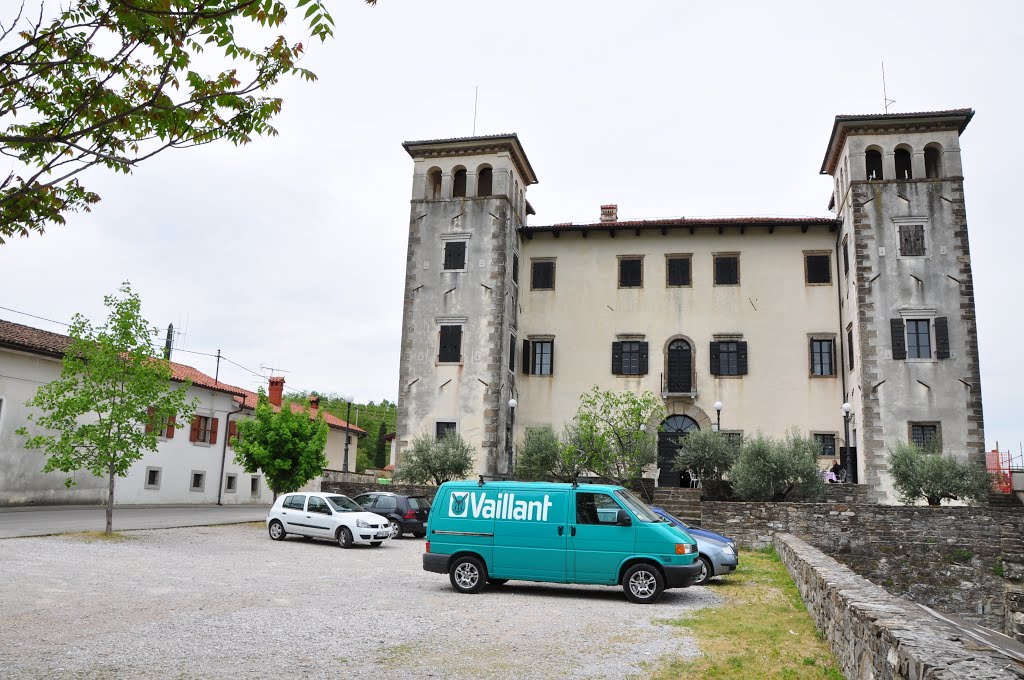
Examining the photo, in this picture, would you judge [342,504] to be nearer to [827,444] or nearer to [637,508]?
[637,508]

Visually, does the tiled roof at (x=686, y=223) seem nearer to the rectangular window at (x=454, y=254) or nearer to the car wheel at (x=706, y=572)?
the rectangular window at (x=454, y=254)

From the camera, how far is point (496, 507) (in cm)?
1255

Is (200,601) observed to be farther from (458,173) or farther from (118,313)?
(458,173)

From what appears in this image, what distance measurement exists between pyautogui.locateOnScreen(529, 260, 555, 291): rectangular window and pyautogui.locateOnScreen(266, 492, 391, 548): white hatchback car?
15276 mm

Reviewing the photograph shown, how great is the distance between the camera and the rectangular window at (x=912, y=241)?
29.4 metres

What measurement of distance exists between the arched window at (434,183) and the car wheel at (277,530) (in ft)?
55.4

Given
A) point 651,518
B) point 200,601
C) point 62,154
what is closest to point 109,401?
point 200,601

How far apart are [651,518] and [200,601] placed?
6463 millimetres

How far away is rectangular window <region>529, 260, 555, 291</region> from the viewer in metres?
34.6

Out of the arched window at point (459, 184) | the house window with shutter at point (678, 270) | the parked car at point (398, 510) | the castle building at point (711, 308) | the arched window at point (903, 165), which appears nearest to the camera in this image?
the parked car at point (398, 510)

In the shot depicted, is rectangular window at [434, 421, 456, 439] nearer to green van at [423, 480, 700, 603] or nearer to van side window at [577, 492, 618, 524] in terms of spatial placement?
green van at [423, 480, 700, 603]

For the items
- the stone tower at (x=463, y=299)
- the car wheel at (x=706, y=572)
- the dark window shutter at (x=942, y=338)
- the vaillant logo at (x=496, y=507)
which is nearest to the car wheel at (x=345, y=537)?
the vaillant logo at (x=496, y=507)

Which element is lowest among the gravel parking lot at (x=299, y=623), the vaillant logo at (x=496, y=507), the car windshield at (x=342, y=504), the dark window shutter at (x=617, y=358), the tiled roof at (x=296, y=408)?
the gravel parking lot at (x=299, y=623)

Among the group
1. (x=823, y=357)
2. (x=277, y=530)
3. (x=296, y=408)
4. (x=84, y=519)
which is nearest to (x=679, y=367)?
(x=823, y=357)
